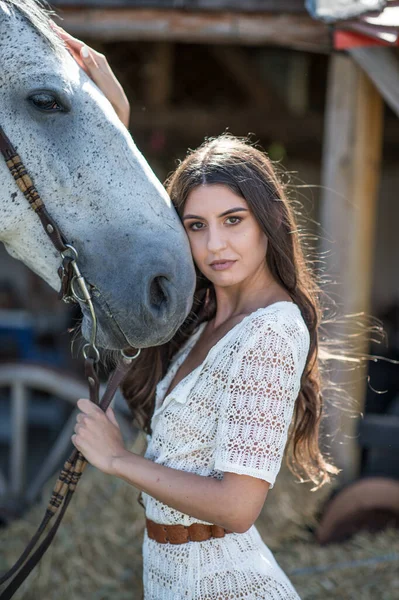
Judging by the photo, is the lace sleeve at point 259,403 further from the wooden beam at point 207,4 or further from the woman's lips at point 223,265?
the wooden beam at point 207,4

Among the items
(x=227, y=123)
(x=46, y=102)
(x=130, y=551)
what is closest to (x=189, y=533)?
(x=46, y=102)

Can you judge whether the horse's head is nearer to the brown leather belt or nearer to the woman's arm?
the woman's arm

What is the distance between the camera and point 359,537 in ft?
9.94

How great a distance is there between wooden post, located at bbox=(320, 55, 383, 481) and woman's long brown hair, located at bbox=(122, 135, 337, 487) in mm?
1567

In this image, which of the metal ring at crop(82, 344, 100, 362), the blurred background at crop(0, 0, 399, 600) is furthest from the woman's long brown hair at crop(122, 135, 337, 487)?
the blurred background at crop(0, 0, 399, 600)

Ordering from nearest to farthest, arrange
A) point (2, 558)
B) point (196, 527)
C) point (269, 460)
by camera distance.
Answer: point (269, 460)
point (196, 527)
point (2, 558)

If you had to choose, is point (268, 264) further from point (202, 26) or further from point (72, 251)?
point (202, 26)

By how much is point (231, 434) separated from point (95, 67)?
92 cm

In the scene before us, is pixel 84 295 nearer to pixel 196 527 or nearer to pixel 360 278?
pixel 196 527

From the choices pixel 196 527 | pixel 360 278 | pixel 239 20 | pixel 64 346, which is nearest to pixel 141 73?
pixel 64 346

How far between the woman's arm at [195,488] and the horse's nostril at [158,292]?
304 mm

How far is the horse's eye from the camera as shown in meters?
1.39

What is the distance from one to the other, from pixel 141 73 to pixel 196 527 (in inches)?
197

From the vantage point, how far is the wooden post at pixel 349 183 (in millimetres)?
3119
